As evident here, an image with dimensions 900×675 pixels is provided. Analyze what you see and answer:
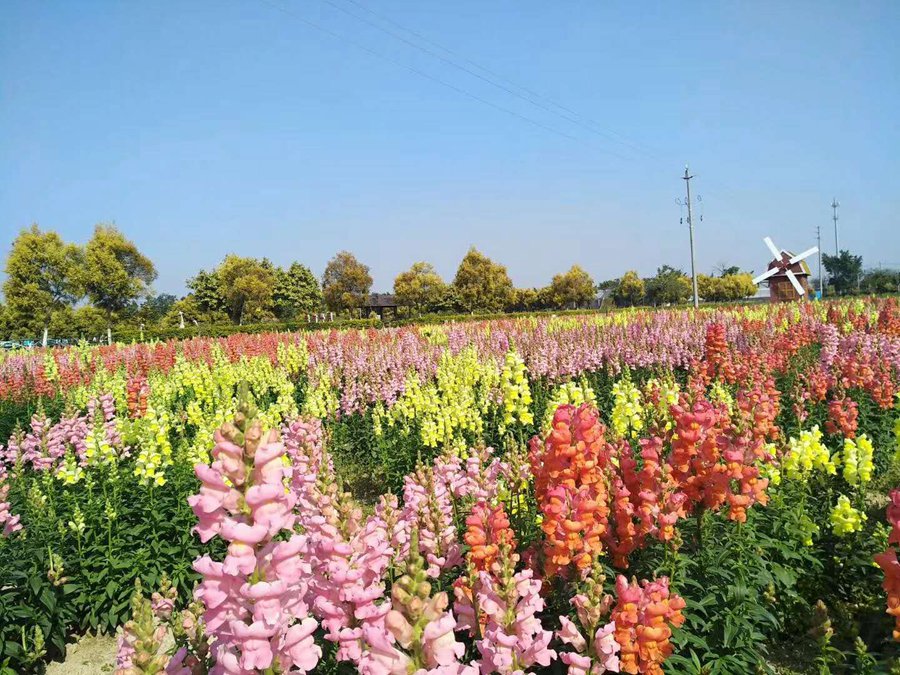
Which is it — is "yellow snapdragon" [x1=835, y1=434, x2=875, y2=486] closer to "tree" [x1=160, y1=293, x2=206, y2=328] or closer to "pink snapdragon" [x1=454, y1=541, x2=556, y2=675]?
"pink snapdragon" [x1=454, y1=541, x2=556, y2=675]

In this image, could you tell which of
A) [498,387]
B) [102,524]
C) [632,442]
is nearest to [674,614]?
[632,442]

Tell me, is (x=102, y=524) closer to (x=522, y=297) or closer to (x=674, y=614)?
(x=674, y=614)

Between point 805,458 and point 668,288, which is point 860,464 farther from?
point 668,288

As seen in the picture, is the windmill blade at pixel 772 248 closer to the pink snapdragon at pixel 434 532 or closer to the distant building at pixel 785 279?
the distant building at pixel 785 279

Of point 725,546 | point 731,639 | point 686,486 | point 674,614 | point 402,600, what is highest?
point 402,600

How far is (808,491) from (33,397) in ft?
50.8

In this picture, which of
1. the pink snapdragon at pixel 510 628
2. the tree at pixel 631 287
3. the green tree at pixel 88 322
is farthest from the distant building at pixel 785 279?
the pink snapdragon at pixel 510 628

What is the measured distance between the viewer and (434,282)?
6806 cm

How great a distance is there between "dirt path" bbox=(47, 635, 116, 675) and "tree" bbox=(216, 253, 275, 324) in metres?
51.5

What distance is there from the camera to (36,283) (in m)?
39.7

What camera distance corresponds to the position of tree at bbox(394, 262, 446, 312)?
215 feet

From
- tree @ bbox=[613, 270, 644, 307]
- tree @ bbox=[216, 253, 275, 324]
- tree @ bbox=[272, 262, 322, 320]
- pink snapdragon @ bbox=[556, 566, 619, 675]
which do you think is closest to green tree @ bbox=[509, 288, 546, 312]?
tree @ bbox=[613, 270, 644, 307]

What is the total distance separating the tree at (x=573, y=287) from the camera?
238 feet

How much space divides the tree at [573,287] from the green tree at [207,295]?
40967mm
